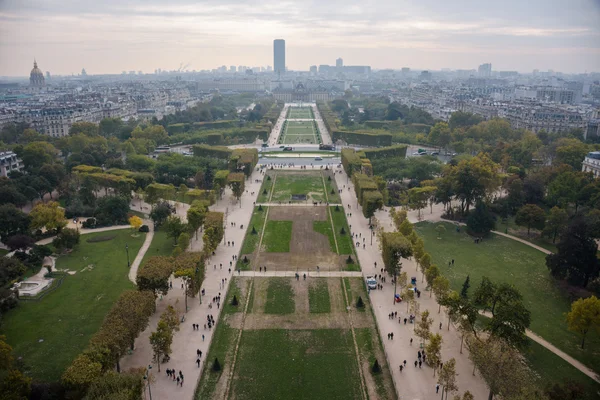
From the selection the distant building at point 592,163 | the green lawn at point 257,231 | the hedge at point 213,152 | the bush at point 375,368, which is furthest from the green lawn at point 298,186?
the distant building at point 592,163

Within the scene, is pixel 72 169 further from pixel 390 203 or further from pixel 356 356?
pixel 356 356

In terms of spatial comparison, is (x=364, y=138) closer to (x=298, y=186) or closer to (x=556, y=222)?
(x=298, y=186)

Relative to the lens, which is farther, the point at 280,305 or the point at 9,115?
the point at 9,115

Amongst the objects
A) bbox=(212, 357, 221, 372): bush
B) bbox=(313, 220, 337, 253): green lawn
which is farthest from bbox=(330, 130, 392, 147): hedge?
bbox=(212, 357, 221, 372): bush

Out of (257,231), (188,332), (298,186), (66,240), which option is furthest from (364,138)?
(188,332)

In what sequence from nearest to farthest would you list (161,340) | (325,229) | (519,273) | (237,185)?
(161,340), (519,273), (325,229), (237,185)

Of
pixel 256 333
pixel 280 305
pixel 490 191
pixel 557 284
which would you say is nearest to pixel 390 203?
pixel 490 191
